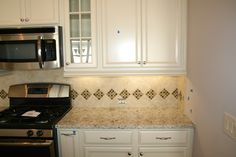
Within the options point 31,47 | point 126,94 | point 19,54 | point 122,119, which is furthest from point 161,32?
point 19,54

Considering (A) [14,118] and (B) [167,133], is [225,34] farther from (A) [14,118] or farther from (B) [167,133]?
(A) [14,118]

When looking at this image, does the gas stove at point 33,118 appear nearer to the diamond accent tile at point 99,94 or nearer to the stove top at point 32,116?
the stove top at point 32,116

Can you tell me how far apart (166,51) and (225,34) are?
2.62 ft

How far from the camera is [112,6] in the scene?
198 centimetres

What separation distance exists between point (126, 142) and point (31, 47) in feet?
4.26

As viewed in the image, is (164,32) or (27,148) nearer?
(27,148)

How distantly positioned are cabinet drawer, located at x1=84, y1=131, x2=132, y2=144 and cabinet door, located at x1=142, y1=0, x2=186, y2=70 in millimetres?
734

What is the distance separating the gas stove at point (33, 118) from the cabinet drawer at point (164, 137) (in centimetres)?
83

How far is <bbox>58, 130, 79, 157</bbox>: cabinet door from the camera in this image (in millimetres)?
1886

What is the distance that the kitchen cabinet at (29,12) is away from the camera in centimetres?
202

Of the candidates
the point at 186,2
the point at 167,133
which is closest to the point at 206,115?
the point at 167,133

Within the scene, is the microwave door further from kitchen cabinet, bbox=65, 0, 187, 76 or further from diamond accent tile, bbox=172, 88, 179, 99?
diamond accent tile, bbox=172, 88, 179, 99

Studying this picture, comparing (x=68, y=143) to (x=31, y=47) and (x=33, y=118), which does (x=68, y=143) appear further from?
(x=31, y=47)

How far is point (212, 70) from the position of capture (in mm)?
1409
